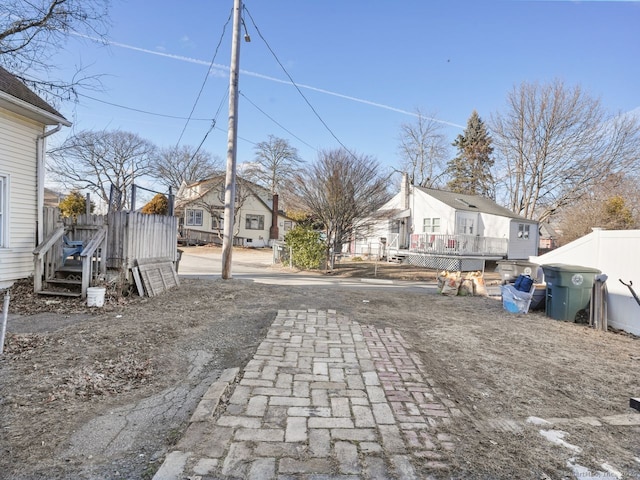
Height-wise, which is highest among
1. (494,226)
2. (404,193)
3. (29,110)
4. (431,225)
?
(404,193)

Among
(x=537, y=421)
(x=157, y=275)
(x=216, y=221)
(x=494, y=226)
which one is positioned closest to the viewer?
(x=537, y=421)

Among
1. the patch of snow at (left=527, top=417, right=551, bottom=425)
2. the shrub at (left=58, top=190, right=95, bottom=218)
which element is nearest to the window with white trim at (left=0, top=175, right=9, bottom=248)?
the patch of snow at (left=527, top=417, right=551, bottom=425)

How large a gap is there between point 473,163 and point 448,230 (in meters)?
21.5

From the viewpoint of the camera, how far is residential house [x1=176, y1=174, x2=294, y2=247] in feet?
112

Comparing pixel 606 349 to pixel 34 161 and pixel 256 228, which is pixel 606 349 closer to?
pixel 34 161

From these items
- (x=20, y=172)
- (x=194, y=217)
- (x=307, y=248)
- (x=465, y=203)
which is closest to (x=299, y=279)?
(x=307, y=248)

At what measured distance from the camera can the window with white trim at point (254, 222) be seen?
36281mm

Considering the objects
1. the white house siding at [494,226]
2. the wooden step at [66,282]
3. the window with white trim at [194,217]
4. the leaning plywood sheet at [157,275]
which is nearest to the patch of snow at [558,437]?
the leaning plywood sheet at [157,275]

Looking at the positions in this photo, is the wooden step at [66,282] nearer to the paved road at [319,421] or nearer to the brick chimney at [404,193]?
the paved road at [319,421]

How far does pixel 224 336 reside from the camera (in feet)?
16.6

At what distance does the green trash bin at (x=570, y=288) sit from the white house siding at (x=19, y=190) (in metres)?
11.0

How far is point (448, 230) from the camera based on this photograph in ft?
75.6

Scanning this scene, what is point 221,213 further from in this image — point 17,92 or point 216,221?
point 17,92

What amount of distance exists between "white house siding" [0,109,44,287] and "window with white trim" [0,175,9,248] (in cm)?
7
